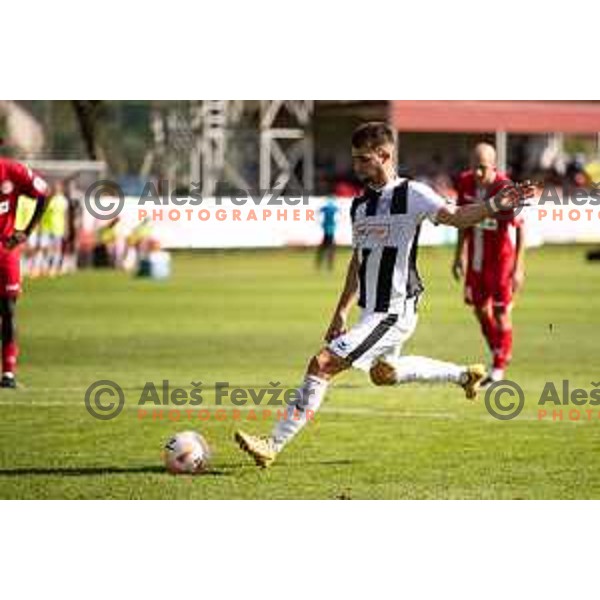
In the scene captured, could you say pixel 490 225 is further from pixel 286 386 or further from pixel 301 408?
pixel 301 408

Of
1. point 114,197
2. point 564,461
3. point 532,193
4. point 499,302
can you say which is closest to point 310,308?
point 114,197

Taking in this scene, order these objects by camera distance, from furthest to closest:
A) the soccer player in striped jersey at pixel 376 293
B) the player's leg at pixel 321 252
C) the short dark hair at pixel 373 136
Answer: the player's leg at pixel 321 252 < the soccer player in striped jersey at pixel 376 293 < the short dark hair at pixel 373 136

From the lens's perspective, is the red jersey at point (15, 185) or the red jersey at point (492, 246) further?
the red jersey at point (492, 246)

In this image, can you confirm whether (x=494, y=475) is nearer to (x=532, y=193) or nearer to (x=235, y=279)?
(x=532, y=193)

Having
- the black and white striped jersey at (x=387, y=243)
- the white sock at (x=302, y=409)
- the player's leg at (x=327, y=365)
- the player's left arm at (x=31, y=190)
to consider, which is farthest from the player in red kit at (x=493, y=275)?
the white sock at (x=302, y=409)

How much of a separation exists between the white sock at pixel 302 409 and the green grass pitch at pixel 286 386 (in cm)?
19

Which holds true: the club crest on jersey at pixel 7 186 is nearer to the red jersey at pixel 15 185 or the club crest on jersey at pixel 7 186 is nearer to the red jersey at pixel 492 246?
the red jersey at pixel 15 185

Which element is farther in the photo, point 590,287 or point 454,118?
point 590,287

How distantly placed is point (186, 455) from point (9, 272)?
286cm

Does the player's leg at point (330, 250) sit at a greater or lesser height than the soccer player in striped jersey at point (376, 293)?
greater

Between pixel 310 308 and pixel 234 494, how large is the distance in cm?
892

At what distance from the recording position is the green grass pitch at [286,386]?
24.1 feet
